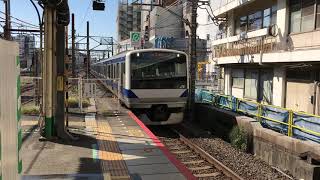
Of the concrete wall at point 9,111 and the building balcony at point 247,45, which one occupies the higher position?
the building balcony at point 247,45

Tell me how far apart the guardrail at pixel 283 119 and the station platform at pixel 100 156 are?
14.5ft

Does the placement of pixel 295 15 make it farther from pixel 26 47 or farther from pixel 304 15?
pixel 26 47

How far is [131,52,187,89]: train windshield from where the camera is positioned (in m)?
17.1

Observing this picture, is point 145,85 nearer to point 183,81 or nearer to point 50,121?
point 183,81

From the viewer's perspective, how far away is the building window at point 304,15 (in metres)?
17.2

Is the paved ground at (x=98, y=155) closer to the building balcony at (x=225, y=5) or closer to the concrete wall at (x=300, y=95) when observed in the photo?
the concrete wall at (x=300, y=95)

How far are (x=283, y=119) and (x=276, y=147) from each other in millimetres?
1813

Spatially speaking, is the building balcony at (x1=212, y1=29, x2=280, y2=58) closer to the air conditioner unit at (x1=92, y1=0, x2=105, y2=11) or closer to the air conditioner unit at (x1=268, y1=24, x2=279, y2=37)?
the air conditioner unit at (x1=268, y1=24, x2=279, y2=37)

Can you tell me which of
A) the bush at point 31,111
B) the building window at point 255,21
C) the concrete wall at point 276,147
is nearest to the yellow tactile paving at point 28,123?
the bush at point 31,111

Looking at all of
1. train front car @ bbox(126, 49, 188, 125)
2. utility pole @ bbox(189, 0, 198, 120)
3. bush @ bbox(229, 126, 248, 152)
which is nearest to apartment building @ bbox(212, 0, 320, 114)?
utility pole @ bbox(189, 0, 198, 120)

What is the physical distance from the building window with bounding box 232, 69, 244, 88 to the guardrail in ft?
17.3

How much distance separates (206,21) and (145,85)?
4708 centimetres

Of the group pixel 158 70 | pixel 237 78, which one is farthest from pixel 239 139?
pixel 237 78

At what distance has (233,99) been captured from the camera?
65.8ft
